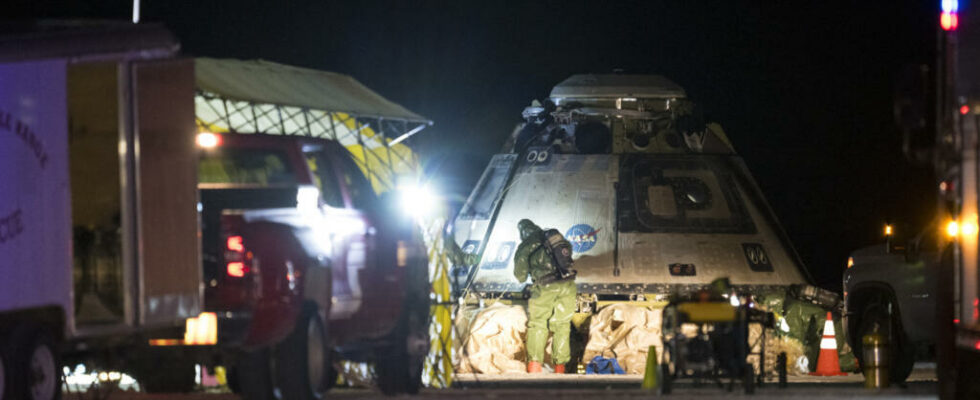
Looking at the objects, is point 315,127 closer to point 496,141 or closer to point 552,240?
point 552,240

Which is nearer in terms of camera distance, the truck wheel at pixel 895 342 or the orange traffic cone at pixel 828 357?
the truck wheel at pixel 895 342

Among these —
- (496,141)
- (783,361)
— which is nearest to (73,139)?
(783,361)

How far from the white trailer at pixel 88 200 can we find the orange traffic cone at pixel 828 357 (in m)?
9.80

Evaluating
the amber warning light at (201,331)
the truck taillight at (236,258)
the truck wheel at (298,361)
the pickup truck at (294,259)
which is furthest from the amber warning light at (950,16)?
the amber warning light at (201,331)

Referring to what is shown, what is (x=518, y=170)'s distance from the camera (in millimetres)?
23594

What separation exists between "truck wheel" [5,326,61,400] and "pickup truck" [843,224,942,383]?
32.7ft

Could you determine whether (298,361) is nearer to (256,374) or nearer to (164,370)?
(256,374)

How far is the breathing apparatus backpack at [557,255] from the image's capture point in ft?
68.1

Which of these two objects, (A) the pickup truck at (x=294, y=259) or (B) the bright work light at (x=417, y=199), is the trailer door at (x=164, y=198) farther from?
(B) the bright work light at (x=417, y=199)

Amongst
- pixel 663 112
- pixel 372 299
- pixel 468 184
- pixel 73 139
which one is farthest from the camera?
pixel 468 184

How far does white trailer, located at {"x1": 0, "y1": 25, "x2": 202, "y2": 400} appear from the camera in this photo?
12.3 metres

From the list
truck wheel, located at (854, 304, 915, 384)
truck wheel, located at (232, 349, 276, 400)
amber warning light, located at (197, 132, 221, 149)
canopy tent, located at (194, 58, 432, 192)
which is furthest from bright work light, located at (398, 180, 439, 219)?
truck wheel, located at (854, 304, 915, 384)

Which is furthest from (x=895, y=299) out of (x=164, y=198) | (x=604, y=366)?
(x=164, y=198)

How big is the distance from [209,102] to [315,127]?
3.27 metres
